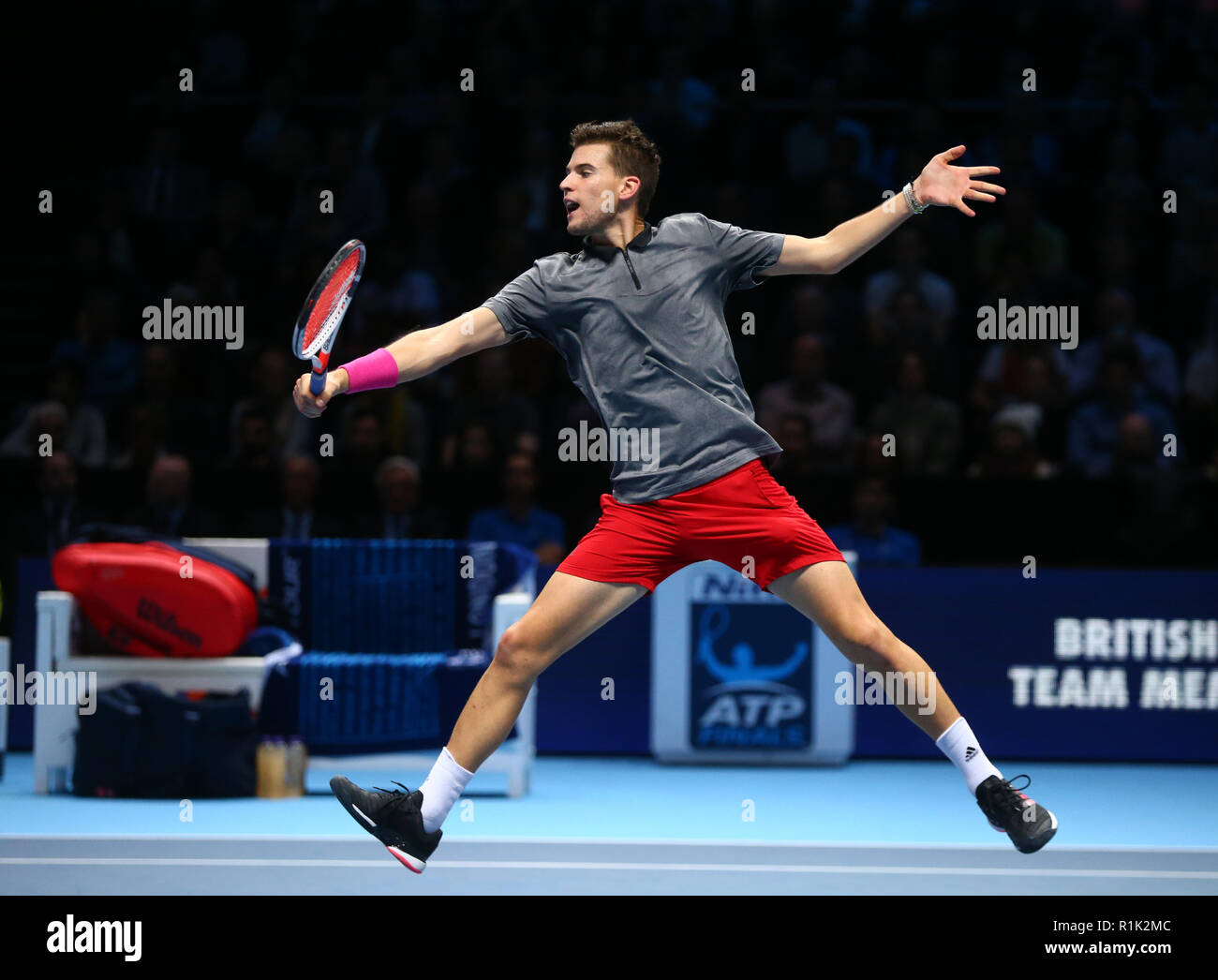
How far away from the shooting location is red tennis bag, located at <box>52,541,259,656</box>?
5891 millimetres

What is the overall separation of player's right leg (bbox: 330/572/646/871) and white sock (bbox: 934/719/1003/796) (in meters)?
0.76

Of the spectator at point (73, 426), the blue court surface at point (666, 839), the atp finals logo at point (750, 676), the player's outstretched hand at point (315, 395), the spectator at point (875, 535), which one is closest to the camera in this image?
the player's outstretched hand at point (315, 395)

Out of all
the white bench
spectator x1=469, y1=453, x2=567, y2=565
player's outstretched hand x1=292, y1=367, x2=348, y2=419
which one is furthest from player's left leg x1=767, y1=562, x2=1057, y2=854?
spectator x1=469, y1=453, x2=567, y2=565

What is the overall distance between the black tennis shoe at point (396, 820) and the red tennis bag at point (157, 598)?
2.45 meters

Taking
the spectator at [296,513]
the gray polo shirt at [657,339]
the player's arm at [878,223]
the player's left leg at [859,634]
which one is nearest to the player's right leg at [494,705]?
the gray polo shirt at [657,339]

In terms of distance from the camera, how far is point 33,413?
24.4 ft

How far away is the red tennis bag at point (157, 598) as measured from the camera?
232 inches

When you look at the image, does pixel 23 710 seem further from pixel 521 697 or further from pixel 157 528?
pixel 521 697

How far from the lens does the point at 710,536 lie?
3.47 metres

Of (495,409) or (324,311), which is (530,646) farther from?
(495,409)

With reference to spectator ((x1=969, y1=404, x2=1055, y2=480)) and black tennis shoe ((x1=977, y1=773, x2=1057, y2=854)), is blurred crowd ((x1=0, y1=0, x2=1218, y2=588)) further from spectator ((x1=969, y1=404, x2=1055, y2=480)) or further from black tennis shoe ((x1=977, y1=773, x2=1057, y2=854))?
black tennis shoe ((x1=977, y1=773, x2=1057, y2=854))

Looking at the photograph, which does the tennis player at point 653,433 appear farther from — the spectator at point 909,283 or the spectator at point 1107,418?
the spectator at point 909,283

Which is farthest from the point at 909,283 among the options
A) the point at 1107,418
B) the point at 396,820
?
the point at 396,820

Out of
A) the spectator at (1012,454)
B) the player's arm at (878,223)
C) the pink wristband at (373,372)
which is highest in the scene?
the player's arm at (878,223)
